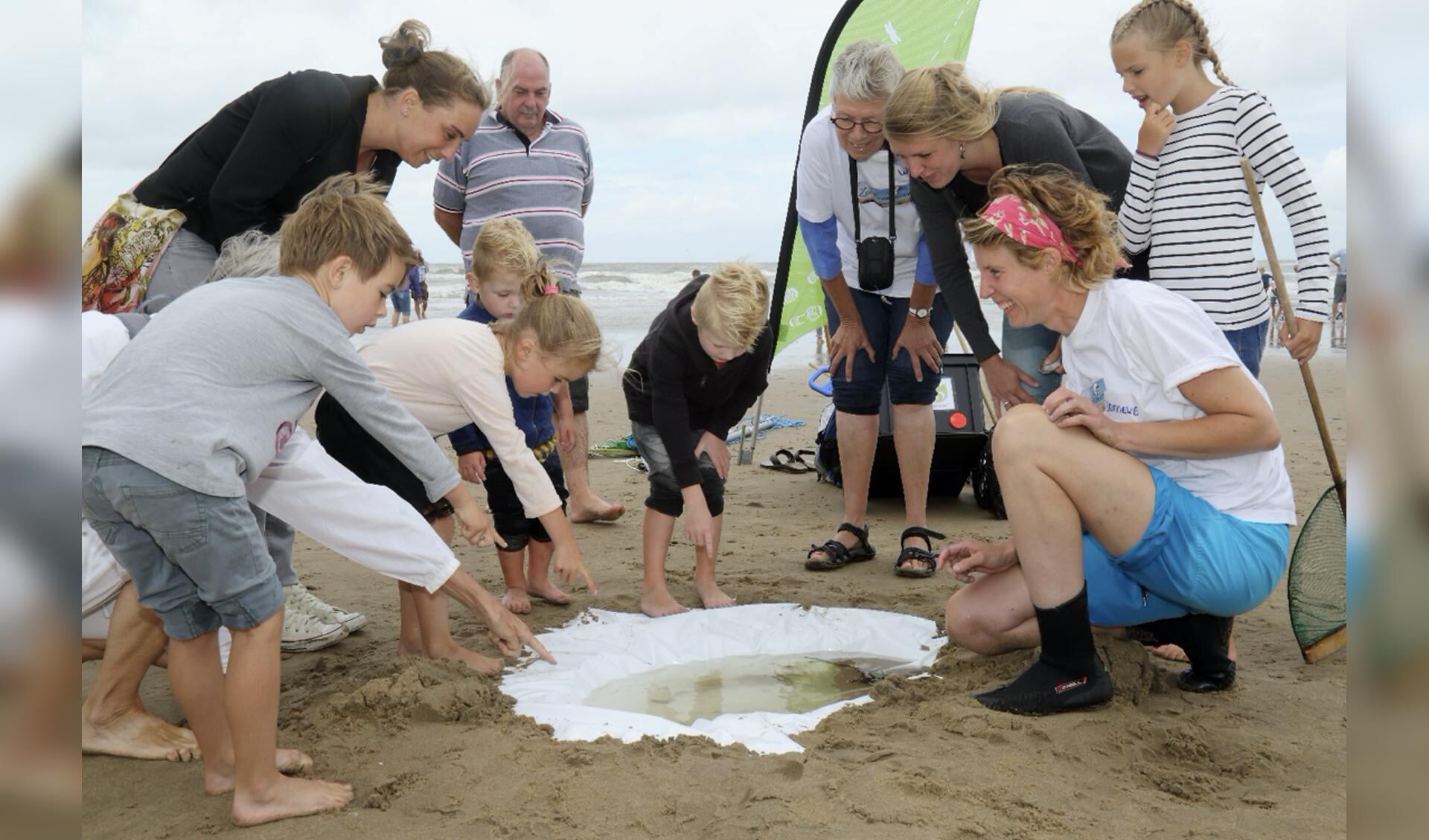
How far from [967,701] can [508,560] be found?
5.42 feet

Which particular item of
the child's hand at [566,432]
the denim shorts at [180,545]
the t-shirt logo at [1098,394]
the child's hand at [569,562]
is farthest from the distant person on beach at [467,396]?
the t-shirt logo at [1098,394]

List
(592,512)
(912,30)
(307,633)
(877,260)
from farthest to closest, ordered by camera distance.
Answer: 1. (912,30)
2. (592,512)
3. (877,260)
4. (307,633)

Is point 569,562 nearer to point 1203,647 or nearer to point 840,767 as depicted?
point 840,767

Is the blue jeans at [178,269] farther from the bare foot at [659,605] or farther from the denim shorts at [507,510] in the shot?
the bare foot at [659,605]

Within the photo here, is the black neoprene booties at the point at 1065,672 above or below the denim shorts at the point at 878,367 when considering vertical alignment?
below

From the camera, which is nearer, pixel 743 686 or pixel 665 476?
pixel 743 686

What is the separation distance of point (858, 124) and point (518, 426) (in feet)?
4.93

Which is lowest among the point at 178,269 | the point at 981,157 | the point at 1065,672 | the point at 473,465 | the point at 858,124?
the point at 1065,672

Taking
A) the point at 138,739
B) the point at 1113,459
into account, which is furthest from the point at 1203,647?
the point at 138,739

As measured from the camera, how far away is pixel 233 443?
2.10 meters

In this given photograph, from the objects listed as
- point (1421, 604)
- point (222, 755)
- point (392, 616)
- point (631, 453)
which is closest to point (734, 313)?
point (392, 616)

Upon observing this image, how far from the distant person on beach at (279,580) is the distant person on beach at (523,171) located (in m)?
1.89

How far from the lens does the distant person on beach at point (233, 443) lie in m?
2.04

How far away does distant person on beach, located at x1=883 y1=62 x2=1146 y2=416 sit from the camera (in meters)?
3.17
